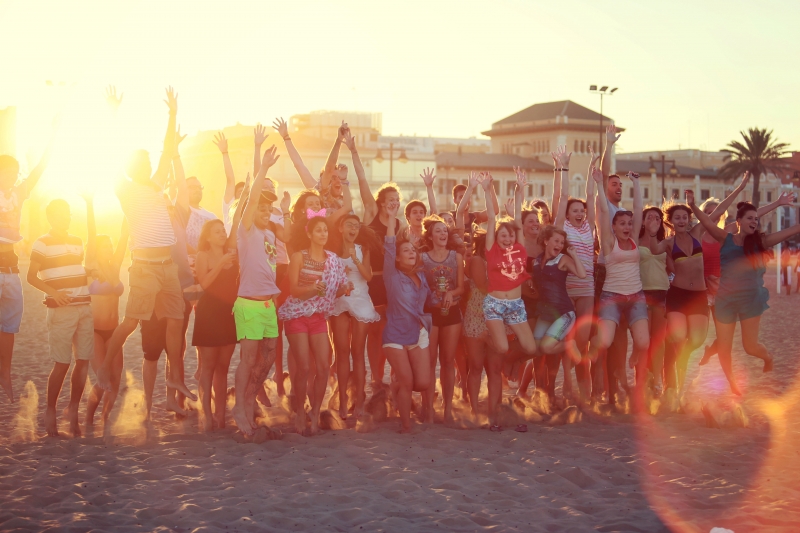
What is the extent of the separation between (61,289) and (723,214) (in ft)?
23.5

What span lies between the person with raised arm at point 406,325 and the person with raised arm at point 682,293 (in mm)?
2798

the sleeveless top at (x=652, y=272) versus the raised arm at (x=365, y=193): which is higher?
the raised arm at (x=365, y=193)

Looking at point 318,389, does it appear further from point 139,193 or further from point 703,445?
point 703,445

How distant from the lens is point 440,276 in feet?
28.9

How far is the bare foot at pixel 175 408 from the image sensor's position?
8922 mm

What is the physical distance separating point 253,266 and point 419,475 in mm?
2592

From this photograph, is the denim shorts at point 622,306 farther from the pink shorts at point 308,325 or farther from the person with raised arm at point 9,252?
the person with raised arm at point 9,252

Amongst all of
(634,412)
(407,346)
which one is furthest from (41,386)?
(634,412)

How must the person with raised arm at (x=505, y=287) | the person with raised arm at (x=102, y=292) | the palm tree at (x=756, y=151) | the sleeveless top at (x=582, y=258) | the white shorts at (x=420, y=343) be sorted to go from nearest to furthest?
the white shorts at (x=420, y=343) < the person with raised arm at (x=102, y=292) < the person with raised arm at (x=505, y=287) < the sleeveless top at (x=582, y=258) < the palm tree at (x=756, y=151)

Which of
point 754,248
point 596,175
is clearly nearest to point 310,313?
point 596,175

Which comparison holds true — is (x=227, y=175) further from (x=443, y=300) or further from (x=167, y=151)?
(x=443, y=300)

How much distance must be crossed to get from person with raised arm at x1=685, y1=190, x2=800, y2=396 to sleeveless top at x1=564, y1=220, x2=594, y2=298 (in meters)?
1.20

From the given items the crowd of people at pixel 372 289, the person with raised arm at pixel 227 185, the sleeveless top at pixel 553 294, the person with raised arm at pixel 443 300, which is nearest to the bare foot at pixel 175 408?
the crowd of people at pixel 372 289

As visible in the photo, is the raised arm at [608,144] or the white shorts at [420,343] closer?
the white shorts at [420,343]
